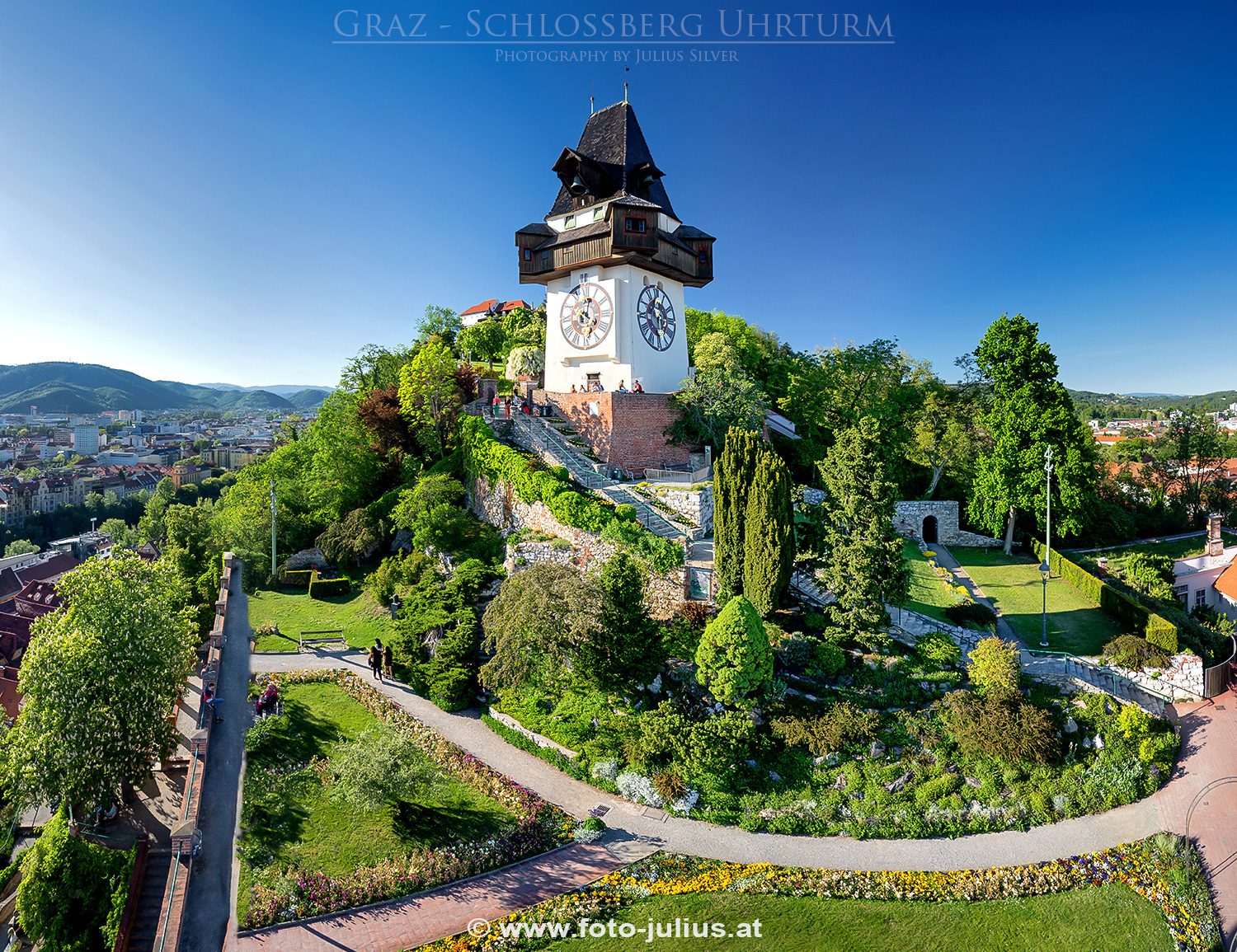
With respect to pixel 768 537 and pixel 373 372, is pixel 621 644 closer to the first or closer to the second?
pixel 768 537

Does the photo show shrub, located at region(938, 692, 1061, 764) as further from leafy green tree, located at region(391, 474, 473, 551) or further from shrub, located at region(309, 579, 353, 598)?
shrub, located at region(309, 579, 353, 598)

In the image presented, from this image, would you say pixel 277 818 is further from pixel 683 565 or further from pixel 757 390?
pixel 757 390

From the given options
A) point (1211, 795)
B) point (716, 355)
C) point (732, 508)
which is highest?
point (716, 355)

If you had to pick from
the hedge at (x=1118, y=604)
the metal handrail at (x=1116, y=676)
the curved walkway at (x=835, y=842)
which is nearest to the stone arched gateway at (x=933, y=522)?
the hedge at (x=1118, y=604)

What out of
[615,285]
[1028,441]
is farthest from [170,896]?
[1028,441]

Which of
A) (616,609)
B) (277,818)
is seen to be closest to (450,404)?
(616,609)

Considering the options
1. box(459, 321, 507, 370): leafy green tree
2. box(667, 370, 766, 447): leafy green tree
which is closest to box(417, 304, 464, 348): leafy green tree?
box(459, 321, 507, 370): leafy green tree
